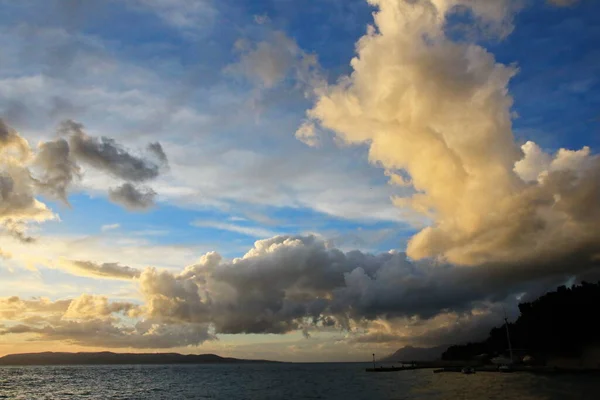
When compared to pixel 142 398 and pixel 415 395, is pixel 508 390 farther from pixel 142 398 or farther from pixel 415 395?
pixel 142 398

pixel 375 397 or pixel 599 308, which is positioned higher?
pixel 599 308

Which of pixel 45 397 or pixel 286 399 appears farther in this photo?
pixel 45 397

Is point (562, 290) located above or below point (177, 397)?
above

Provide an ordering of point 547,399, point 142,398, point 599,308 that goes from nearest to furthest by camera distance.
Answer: point 547,399 < point 142,398 < point 599,308

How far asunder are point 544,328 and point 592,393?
312 feet

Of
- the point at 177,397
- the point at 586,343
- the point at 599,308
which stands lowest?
the point at 177,397

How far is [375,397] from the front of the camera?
104812 millimetres

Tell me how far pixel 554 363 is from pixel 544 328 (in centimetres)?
2994

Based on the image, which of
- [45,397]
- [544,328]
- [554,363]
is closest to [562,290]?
[544,328]

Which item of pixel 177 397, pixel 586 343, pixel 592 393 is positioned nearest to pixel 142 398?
pixel 177 397

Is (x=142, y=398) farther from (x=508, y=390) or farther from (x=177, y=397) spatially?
(x=508, y=390)

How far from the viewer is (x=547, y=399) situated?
86.6 m

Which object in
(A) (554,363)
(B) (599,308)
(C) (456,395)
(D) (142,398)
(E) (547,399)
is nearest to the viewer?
(E) (547,399)

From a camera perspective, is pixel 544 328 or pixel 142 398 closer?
pixel 142 398
